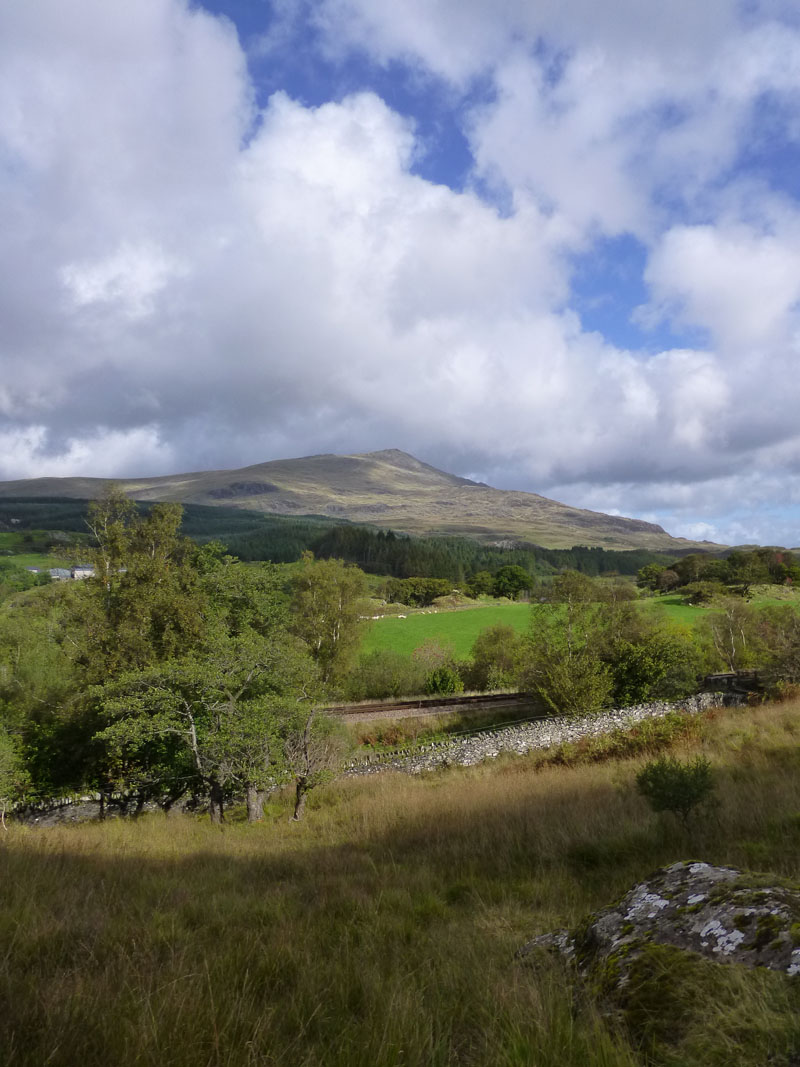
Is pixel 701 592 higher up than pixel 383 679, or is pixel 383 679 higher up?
pixel 701 592

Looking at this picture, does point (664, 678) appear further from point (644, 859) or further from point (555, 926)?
point (555, 926)

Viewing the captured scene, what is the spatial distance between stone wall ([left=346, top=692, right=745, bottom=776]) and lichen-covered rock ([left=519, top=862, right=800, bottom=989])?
21.8 m

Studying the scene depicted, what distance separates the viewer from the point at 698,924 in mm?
3416

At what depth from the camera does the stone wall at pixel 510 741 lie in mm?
25438

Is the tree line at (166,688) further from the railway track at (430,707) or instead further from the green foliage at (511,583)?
the green foliage at (511,583)

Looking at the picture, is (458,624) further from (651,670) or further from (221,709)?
(221,709)

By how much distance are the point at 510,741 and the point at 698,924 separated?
23985mm

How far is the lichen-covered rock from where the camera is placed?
3078 millimetres

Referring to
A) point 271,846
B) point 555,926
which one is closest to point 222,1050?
point 555,926

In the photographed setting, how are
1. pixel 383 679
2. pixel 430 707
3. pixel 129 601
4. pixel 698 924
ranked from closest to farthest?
1. pixel 698 924
2. pixel 129 601
3. pixel 430 707
4. pixel 383 679

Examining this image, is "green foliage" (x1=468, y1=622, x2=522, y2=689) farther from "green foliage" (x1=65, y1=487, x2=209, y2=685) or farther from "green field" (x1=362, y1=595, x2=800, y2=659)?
"green foliage" (x1=65, y1=487, x2=209, y2=685)

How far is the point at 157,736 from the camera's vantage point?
63.7ft

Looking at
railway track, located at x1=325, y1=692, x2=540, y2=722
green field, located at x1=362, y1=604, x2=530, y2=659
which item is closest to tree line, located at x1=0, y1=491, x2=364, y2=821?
railway track, located at x1=325, y1=692, x2=540, y2=722

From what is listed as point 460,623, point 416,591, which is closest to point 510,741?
point 460,623
